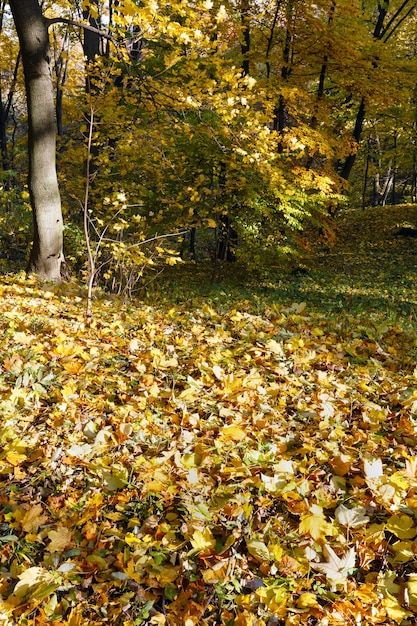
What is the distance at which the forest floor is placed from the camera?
181 cm

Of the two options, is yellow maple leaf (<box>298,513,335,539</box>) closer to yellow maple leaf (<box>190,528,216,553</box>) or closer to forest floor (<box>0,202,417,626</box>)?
forest floor (<box>0,202,417,626</box>)

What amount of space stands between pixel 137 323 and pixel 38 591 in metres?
3.09

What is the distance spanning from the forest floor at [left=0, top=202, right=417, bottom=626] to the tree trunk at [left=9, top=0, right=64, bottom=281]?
5.06 ft

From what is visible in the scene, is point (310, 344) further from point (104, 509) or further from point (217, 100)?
point (217, 100)

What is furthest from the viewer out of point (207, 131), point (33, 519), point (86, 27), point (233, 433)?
point (207, 131)

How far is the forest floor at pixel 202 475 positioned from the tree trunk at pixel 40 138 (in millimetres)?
1542

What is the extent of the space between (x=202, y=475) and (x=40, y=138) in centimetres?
500

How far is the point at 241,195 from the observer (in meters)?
8.35

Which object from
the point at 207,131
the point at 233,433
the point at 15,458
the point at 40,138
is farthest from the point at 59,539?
the point at 207,131

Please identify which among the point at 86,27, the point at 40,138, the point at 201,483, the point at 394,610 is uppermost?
the point at 86,27

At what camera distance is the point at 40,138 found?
559cm

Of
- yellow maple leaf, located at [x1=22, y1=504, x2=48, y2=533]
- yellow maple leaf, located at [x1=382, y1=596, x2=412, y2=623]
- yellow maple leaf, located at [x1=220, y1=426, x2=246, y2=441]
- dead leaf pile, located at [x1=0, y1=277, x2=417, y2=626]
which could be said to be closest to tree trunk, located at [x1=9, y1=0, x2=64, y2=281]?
dead leaf pile, located at [x1=0, y1=277, x2=417, y2=626]

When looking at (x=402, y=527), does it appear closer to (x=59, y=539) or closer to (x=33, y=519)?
(x=59, y=539)

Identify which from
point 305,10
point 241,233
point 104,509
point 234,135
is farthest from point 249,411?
point 305,10
